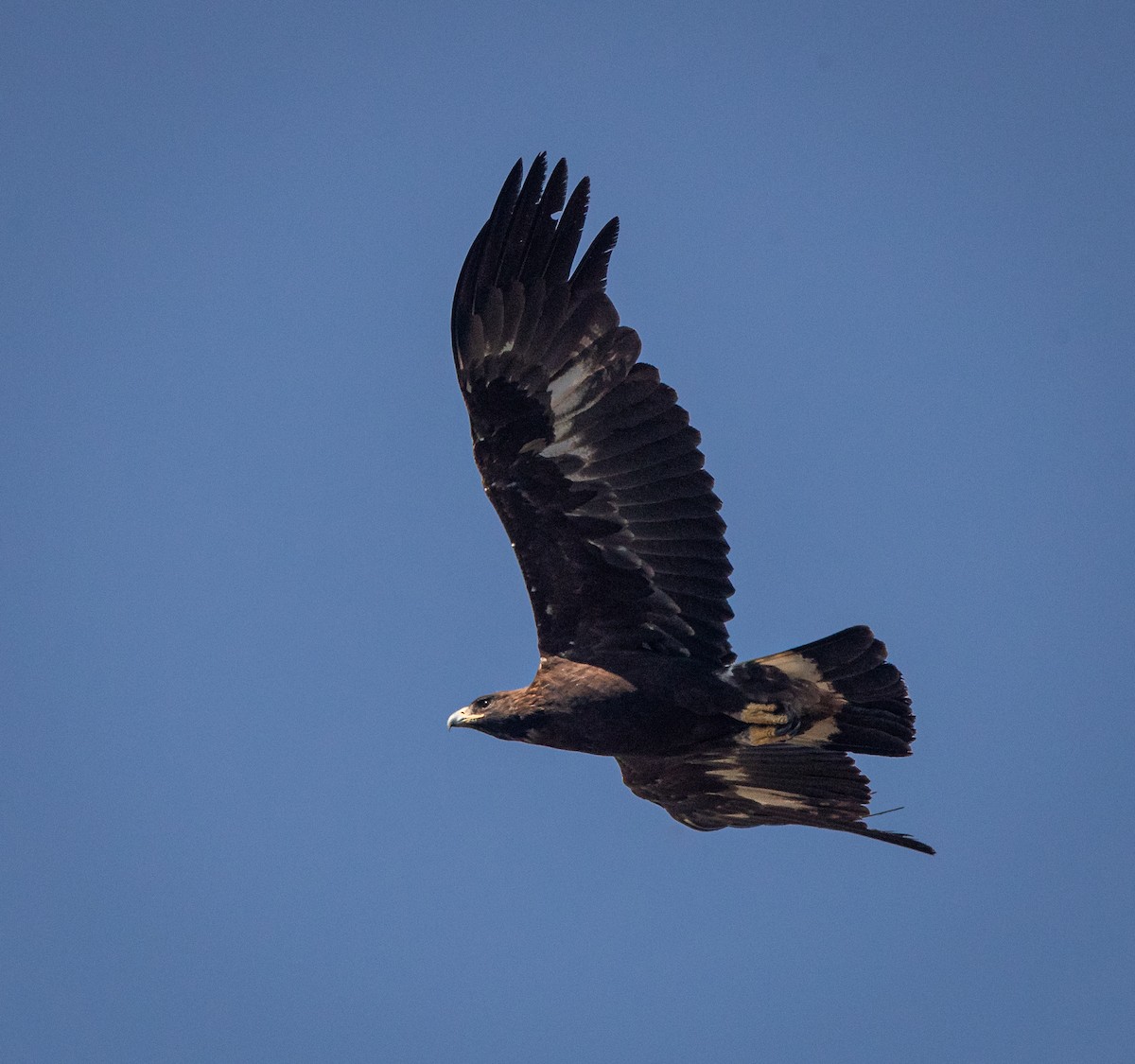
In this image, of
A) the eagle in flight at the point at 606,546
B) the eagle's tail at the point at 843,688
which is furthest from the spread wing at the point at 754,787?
the eagle's tail at the point at 843,688

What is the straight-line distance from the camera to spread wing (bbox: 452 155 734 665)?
446 inches

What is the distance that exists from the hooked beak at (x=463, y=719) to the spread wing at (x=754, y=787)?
1.29m

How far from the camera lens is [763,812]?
12.5m

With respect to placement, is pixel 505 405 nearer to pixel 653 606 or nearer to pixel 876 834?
pixel 653 606

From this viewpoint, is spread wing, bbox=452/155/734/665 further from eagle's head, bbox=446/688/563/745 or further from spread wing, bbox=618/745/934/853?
spread wing, bbox=618/745/934/853

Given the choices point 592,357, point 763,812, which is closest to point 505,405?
point 592,357

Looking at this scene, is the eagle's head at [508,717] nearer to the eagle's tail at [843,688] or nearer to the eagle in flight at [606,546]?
the eagle in flight at [606,546]

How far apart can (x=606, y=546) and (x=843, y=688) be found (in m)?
1.84

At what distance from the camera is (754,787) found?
12.5 meters

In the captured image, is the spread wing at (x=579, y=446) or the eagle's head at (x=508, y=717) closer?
the spread wing at (x=579, y=446)

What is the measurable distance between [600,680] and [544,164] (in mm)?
3370

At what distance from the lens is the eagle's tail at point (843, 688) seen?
11734 mm

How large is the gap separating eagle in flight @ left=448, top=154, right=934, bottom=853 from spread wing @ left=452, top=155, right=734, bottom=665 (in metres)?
0.01

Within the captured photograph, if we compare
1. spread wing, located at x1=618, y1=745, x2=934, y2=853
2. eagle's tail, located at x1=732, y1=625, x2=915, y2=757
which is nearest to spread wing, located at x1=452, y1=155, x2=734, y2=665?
eagle's tail, located at x1=732, y1=625, x2=915, y2=757
